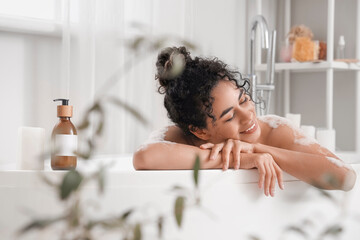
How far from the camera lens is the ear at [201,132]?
1.67m

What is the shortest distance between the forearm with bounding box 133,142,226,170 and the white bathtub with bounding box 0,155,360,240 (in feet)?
0.13

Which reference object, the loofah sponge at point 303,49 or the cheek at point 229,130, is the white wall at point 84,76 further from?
the cheek at point 229,130

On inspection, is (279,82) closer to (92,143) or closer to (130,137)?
(130,137)

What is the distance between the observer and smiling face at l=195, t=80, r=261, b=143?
157 cm

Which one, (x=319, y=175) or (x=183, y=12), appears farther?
(x=183, y=12)

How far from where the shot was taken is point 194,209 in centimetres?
139

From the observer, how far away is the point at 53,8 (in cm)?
247

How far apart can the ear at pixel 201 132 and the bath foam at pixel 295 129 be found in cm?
22

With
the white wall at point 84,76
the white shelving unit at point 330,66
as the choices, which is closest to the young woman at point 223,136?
the white wall at point 84,76

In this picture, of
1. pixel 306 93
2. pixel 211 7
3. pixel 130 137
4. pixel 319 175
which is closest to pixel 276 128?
pixel 319 175

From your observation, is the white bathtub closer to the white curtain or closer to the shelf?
the white curtain

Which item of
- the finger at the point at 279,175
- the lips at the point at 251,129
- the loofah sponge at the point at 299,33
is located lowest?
the finger at the point at 279,175

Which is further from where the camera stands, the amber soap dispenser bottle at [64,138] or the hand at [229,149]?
the amber soap dispenser bottle at [64,138]

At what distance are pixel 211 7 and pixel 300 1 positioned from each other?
672 mm
